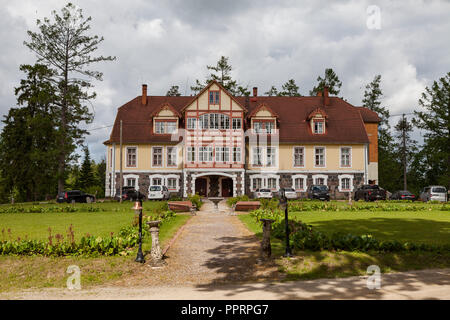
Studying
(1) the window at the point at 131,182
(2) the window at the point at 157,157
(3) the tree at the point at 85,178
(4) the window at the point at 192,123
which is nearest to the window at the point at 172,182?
(2) the window at the point at 157,157

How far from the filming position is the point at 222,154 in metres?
37.9

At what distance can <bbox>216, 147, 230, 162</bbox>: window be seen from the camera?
1490 inches

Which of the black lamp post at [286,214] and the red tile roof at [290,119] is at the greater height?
the red tile roof at [290,119]

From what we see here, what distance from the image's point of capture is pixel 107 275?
28.5 ft

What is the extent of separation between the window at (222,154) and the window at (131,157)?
8.45 meters

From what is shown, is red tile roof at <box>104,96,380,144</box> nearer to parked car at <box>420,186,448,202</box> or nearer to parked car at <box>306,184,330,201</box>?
parked car at <box>306,184,330,201</box>

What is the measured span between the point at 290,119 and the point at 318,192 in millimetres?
9558

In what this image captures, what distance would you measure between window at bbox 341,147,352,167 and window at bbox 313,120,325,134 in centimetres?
288

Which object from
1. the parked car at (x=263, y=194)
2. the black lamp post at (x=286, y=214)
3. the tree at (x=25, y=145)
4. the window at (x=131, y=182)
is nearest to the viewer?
the black lamp post at (x=286, y=214)

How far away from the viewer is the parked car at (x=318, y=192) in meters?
34.2

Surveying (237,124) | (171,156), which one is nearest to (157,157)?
(171,156)

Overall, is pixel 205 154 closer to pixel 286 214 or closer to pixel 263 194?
pixel 263 194

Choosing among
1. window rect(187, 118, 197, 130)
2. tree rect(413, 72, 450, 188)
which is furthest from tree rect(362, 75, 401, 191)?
window rect(187, 118, 197, 130)

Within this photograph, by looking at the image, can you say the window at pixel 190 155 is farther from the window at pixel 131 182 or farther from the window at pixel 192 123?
the window at pixel 131 182
